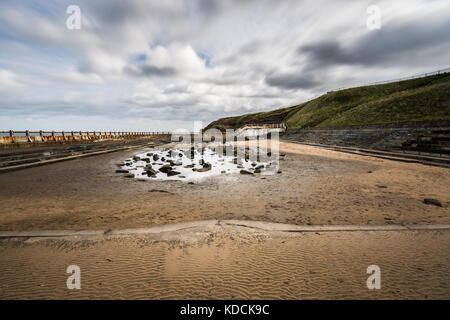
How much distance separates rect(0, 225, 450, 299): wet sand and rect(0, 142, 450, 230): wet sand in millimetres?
1114

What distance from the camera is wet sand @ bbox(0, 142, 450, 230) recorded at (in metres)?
5.10

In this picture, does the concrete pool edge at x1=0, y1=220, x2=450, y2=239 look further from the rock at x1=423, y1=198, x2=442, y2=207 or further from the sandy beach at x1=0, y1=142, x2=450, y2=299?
the rock at x1=423, y1=198, x2=442, y2=207

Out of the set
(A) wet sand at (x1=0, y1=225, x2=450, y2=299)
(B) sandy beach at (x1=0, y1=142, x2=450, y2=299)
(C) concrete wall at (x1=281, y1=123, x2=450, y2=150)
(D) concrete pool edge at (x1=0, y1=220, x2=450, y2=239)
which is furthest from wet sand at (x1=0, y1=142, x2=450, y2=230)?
(C) concrete wall at (x1=281, y1=123, x2=450, y2=150)

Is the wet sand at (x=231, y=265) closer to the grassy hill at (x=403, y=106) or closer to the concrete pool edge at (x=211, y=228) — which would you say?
the concrete pool edge at (x=211, y=228)

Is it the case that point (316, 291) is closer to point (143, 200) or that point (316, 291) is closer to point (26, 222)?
point (143, 200)

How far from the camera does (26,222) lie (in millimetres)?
4812

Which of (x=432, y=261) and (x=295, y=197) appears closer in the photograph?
(x=432, y=261)

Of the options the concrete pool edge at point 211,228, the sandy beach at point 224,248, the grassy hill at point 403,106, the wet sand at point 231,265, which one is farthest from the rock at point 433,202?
the grassy hill at point 403,106
